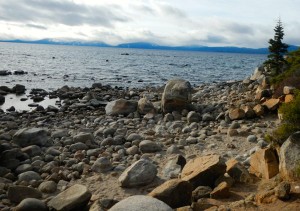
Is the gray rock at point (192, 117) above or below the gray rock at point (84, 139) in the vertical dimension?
above

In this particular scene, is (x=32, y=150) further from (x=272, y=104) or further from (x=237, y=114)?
(x=272, y=104)

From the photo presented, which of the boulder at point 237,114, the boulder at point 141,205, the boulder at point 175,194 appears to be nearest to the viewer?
the boulder at point 141,205

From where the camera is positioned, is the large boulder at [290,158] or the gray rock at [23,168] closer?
the large boulder at [290,158]

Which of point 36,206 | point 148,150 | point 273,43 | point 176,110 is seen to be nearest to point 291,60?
point 273,43

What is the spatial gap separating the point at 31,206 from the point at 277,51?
56.2 feet

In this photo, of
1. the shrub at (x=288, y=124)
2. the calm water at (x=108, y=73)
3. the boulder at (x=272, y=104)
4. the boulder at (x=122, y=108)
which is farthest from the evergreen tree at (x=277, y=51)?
the calm water at (x=108, y=73)

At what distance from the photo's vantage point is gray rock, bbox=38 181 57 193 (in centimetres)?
830

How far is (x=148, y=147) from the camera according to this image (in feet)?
36.4

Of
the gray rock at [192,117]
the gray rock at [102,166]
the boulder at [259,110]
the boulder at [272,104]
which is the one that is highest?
the boulder at [272,104]

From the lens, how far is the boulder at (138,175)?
8.23 meters

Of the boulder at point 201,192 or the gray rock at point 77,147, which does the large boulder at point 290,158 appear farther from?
the gray rock at point 77,147

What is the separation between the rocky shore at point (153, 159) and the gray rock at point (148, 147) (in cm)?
3

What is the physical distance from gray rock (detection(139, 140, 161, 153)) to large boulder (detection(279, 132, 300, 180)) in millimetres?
4876

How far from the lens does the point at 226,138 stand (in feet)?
39.5
